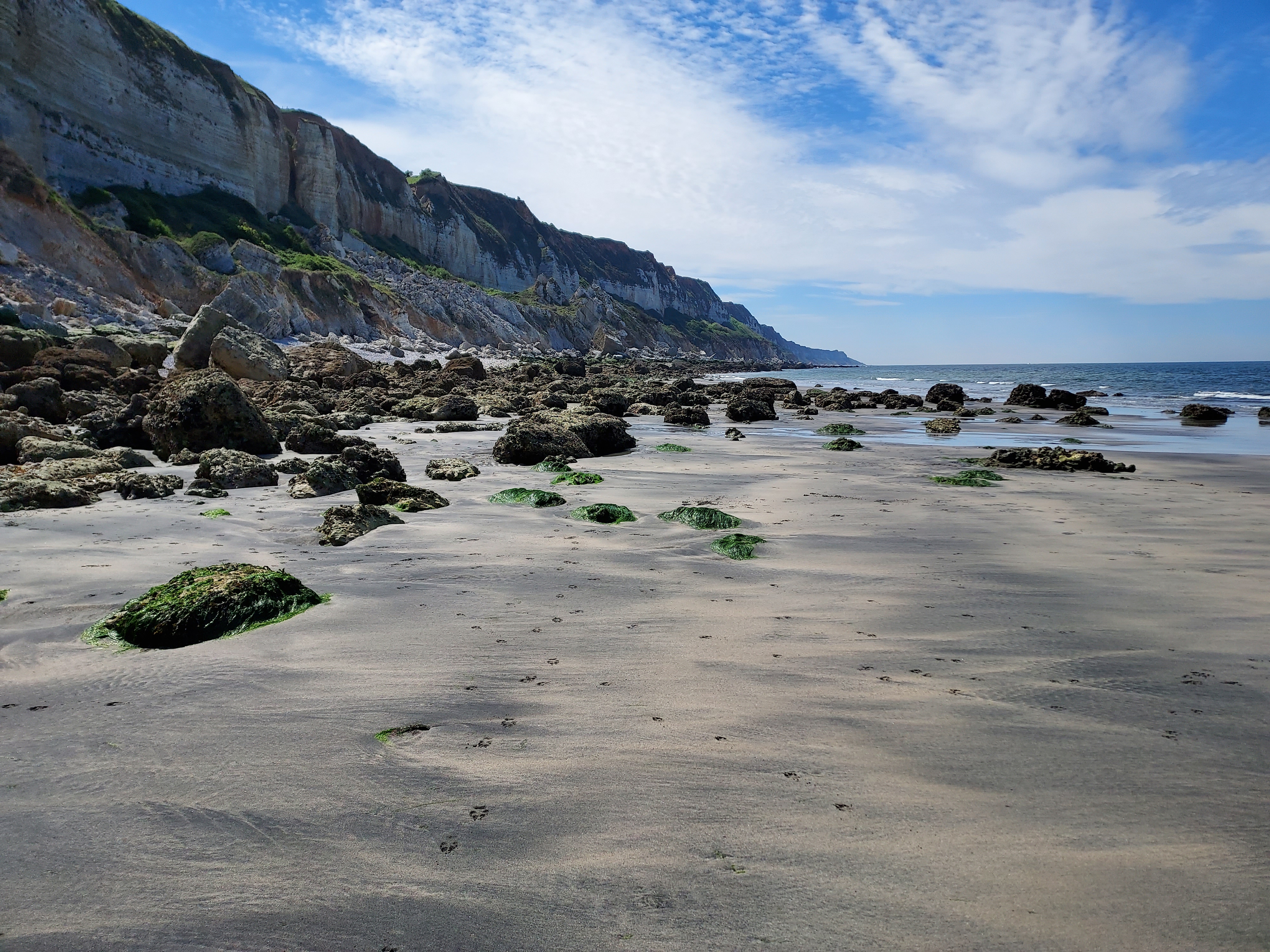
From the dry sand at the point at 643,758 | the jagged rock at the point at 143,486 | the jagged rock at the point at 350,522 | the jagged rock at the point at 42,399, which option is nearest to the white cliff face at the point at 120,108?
the jagged rock at the point at 42,399

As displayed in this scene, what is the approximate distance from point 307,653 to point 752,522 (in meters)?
3.98

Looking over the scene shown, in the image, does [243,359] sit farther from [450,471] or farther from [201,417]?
[450,471]

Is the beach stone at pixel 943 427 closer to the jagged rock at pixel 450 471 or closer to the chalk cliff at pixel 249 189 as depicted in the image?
the jagged rock at pixel 450 471

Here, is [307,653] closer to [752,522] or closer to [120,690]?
[120,690]

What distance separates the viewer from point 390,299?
5659 cm

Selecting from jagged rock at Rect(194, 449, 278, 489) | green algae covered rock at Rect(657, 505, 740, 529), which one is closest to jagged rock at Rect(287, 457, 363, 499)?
jagged rock at Rect(194, 449, 278, 489)

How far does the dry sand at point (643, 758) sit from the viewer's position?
67.7 inches

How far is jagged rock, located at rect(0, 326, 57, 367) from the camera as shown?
14086mm

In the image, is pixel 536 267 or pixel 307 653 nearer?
pixel 307 653

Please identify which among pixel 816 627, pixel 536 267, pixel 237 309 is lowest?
pixel 816 627

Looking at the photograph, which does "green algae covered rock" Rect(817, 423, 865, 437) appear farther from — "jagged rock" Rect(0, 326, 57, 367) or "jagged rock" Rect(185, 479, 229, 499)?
"jagged rock" Rect(0, 326, 57, 367)

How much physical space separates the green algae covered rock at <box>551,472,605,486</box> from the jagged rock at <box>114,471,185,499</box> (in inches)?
144

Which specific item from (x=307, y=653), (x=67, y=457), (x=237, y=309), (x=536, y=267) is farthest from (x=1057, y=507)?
(x=536, y=267)

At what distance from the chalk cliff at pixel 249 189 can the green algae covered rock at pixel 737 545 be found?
3238cm
